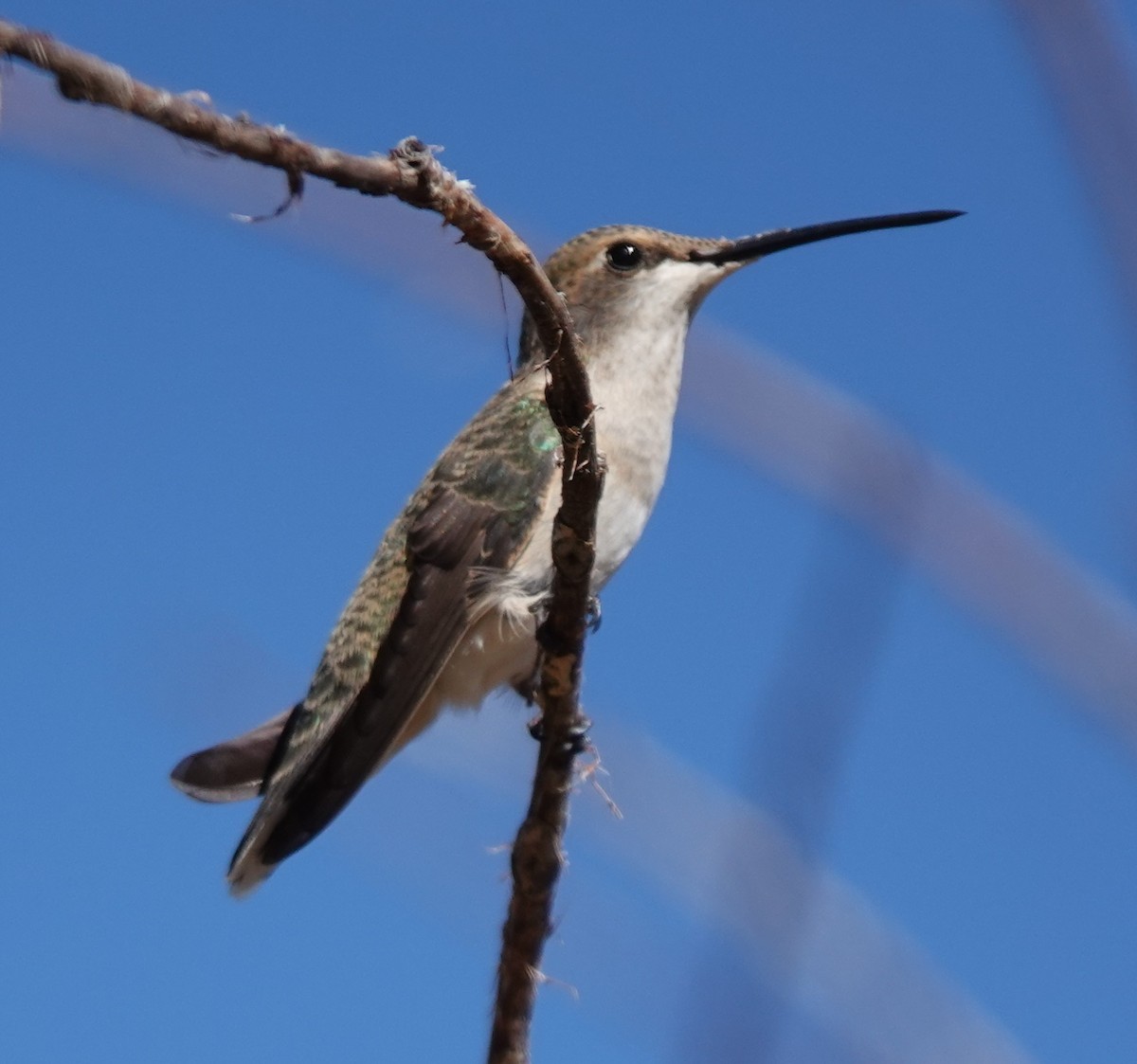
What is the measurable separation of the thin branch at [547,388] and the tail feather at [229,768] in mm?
1277

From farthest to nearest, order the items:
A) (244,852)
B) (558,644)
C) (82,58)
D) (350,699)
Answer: (350,699), (244,852), (558,644), (82,58)

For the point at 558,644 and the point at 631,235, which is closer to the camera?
the point at 558,644

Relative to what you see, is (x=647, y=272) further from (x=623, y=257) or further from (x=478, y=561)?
(x=478, y=561)

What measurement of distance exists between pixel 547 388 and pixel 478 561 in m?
1.57

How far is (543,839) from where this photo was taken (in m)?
3.05

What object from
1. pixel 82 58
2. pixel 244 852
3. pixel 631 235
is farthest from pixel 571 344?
pixel 631 235

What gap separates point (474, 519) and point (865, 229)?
1297mm

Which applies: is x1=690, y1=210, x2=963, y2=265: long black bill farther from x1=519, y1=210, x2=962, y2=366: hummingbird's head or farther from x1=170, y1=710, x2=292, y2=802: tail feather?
x1=170, y1=710, x2=292, y2=802: tail feather

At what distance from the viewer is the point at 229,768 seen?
4191 millimetres

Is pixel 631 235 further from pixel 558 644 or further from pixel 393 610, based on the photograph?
pixel 558 644

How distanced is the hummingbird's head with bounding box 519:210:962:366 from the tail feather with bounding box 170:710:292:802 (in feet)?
4.26

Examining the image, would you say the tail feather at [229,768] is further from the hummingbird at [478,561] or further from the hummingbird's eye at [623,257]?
the hummingbird's eye at [623,257]

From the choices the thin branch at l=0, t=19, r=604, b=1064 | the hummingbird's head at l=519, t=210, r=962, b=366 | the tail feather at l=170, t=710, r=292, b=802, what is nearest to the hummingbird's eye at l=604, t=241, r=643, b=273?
the hummingbird's head at l=519, t=210, r=962, b=366

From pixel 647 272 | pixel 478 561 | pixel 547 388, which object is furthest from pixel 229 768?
pixel 547 388
